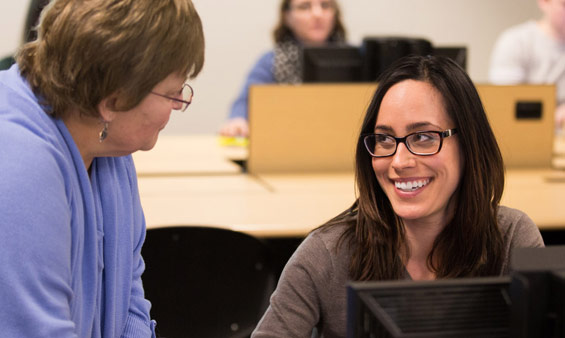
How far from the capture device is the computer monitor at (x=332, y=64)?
3.00m

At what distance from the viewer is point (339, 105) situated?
116 inches

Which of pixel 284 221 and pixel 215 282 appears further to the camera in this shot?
pixel 284 221

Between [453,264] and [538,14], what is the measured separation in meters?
4.86

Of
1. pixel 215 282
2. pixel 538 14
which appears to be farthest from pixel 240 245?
pixel 538 14

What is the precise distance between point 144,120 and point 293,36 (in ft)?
9.95

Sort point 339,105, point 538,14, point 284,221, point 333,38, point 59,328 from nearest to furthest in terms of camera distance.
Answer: point 59,328
point 284,221
point 339,105
point 333,38
point 538,14

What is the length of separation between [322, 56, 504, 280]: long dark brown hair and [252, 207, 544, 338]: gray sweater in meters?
0.03

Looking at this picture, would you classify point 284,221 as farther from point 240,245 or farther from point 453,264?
point 453,264

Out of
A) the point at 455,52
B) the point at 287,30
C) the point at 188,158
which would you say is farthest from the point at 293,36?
the point at 455,52

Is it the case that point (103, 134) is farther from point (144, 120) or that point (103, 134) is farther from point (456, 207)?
point (456, 207)

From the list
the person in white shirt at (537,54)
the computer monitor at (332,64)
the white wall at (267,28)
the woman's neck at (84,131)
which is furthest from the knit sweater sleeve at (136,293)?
the white wall at (267,28)

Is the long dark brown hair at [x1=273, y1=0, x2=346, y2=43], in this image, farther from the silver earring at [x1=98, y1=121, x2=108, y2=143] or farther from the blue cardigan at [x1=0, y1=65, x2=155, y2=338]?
the silver earring at [x1=98, y1=121, x2=108, y2=143]

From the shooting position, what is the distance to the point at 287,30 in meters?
4.15

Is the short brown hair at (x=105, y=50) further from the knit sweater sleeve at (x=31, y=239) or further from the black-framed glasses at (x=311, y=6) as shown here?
the black-framed glasses at (x=311, y=6)
